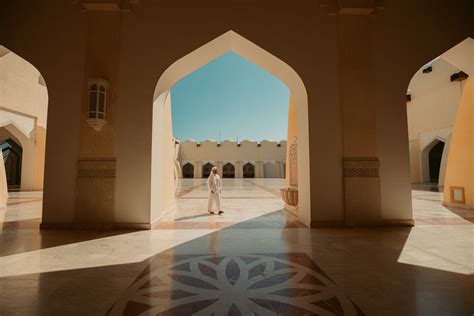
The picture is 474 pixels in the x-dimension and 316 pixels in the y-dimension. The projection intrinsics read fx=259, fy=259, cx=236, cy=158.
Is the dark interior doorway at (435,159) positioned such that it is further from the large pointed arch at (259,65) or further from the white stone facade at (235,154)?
the large pointed arch at (259,65)

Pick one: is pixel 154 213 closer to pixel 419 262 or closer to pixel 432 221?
pixel 419 262

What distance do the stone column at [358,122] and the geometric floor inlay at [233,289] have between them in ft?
6.69

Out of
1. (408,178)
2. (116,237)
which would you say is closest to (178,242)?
(116,237)

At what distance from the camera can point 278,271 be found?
222 centimetres

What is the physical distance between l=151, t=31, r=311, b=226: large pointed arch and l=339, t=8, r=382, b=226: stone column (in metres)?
0.61

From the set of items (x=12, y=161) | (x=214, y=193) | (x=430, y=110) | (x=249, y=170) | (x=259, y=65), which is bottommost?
(x=214, y=193)

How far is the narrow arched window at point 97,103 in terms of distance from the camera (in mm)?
3855

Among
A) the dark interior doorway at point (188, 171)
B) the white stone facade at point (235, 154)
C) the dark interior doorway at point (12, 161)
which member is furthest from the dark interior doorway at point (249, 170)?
the dark interior doorway at point (12, 161)

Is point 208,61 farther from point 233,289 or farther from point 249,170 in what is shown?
point 249,170

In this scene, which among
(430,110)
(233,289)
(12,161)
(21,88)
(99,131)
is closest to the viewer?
(233,289)

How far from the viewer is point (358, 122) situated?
163 inches

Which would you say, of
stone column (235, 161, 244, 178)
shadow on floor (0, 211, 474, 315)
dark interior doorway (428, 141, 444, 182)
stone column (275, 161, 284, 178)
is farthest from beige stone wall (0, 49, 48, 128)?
stone column (275, 161, 284, 178)

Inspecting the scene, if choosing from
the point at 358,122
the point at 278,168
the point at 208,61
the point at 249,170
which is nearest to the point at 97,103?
the point at 208,61

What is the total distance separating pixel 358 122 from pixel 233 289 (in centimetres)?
336
